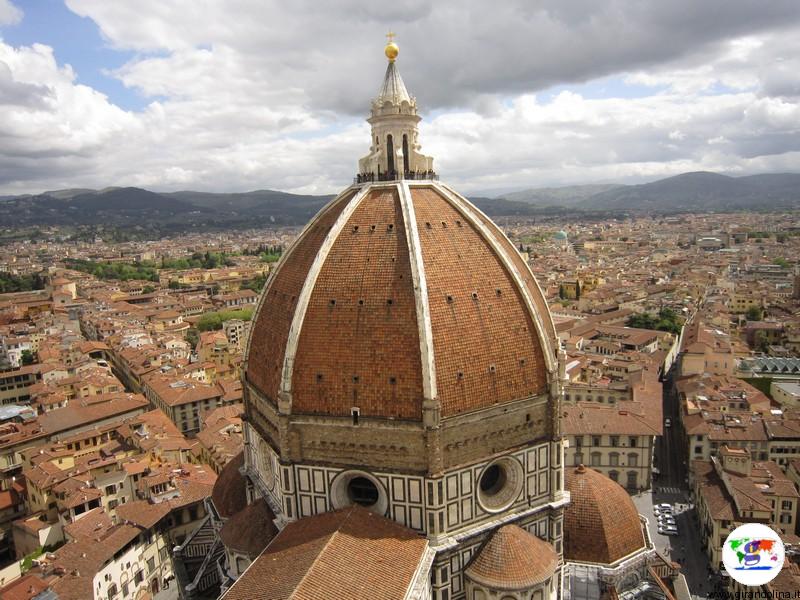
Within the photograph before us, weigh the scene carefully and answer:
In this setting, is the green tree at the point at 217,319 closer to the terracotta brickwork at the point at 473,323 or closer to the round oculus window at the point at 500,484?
the terracotta brickwork at the point at 473,323

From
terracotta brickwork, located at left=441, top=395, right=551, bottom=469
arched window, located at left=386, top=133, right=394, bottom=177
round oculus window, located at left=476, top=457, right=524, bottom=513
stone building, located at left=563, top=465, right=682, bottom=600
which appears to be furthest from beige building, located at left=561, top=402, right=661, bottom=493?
arched window, located at left=386, top=133, right=394, bottom=177

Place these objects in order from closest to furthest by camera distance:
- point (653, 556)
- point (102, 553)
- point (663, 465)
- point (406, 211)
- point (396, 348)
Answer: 1. point (396, 348)
2. point (406, 211)
3. point (653, 556)
4. point (102, 553)
5. point (663, 465)

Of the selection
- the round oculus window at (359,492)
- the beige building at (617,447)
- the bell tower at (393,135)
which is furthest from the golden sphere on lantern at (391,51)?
the beige building at (617,447)

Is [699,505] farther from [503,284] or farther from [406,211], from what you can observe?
[406,211]

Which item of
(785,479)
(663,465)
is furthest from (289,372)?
(663,465)

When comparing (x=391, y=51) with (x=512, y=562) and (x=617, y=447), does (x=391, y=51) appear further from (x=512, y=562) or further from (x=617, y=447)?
(x=617, y=447)

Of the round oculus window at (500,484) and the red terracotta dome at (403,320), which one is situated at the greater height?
the red terracotta dome at (403,320)
